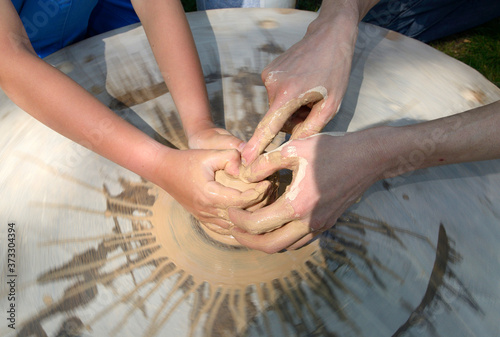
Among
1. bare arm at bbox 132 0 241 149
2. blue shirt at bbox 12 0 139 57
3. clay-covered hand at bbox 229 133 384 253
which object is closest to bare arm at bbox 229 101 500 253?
clay-covered hand at bbox 229 133 384 253

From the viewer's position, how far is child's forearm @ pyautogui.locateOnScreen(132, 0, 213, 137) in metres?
0.95

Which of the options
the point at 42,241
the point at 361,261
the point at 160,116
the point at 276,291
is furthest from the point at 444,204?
the point at 42,241

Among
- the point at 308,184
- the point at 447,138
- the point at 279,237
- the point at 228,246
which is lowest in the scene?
the point at 228,246

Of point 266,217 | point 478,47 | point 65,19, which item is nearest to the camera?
point 266,217

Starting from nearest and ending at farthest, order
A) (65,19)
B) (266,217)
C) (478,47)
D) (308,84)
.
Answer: (266,217), (308,84), (65,19), (478,47)

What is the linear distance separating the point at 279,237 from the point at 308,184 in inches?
4.6

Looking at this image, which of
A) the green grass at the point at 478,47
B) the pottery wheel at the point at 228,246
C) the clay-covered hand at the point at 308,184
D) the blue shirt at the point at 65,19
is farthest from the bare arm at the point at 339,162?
the green grass at the point at 478,47

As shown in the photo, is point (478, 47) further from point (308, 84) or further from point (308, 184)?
point (308, 184)

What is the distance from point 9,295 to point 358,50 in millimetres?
995

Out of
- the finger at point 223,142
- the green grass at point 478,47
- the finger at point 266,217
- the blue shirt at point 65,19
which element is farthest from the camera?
the green grass at point 478,47

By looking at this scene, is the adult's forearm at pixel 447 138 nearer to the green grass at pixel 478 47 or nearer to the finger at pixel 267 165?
the finger at pixel 267 165

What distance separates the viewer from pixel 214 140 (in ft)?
2.88

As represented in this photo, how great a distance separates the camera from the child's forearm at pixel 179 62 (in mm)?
954

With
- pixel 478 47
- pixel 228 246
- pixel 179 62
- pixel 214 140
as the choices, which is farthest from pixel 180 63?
pixel 478 47
